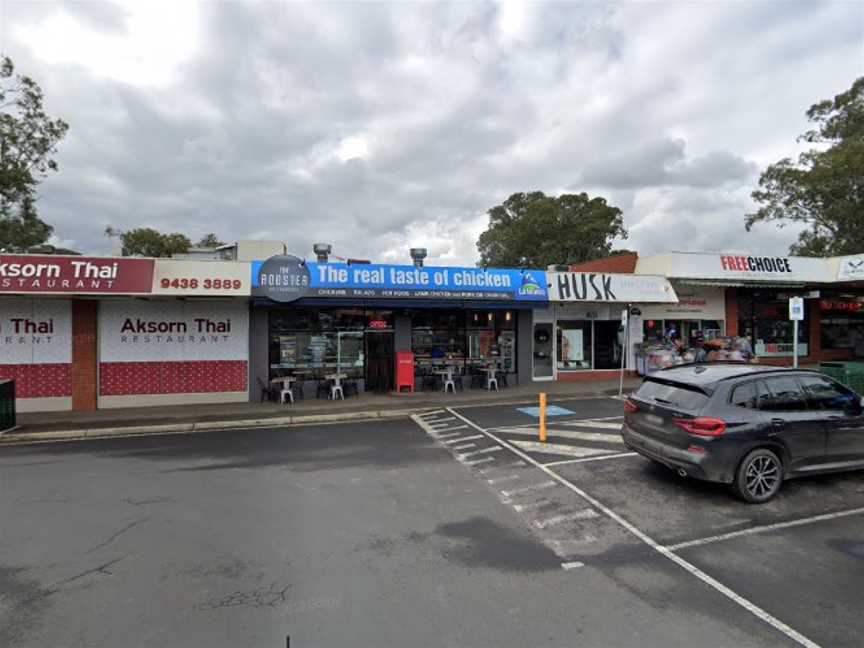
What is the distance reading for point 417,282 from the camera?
15.3 metres

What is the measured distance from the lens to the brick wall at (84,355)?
14.1 m

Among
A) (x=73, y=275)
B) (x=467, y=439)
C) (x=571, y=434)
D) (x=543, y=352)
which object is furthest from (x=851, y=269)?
(x=73, y=275)

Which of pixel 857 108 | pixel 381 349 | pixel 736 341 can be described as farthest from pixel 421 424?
pixel 857 108

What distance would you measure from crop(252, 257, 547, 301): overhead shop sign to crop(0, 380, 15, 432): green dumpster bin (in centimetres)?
595

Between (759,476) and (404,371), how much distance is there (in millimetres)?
11141

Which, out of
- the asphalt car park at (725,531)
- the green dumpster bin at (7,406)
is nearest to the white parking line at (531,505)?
the asphalt car park at (725,531)

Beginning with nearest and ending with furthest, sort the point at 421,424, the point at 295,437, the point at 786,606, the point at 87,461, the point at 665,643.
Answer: the point at 665,643 < the point at 786,606 < the point at 87,461 < the point at 295,437 < the point at 421,424

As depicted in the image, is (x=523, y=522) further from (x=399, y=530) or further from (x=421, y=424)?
(x=421, y=424)

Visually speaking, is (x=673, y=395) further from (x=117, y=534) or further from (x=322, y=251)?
(x=322, y=251)

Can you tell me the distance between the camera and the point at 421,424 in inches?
466

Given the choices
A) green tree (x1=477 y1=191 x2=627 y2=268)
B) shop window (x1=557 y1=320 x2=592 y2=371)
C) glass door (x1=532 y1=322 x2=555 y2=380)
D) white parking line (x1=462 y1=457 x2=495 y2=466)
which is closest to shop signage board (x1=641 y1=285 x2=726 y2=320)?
shop window (x1=557 y1=320 x2=592 y2=371)

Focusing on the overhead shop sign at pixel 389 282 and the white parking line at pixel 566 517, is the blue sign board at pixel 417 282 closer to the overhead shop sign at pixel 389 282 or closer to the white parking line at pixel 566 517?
the overhead shop sign at pixel 389 282

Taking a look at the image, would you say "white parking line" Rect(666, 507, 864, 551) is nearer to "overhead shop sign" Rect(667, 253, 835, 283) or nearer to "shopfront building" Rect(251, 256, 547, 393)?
"shopfront building" Rect(251, 256, 547, 393)

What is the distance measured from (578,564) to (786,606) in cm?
166
